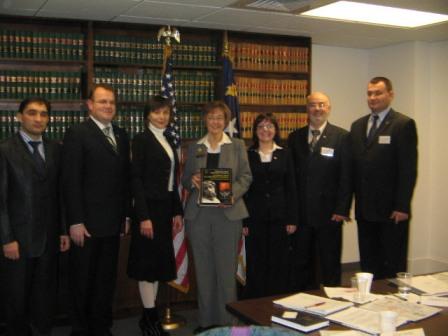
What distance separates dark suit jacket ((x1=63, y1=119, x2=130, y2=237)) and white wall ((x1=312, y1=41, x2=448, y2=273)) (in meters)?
3.22

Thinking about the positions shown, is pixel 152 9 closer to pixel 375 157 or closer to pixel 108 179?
pixel 108 179

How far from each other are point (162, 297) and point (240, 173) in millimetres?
1485

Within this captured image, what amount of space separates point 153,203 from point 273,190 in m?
0.90

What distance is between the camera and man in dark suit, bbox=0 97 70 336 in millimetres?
3174

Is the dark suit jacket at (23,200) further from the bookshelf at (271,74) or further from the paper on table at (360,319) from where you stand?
A: the bookshelf at (271,74)

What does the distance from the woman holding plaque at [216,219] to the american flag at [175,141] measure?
0.54m

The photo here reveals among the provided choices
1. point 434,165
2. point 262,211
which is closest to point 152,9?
point 262,211

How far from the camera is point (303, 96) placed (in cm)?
550

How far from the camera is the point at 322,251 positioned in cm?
407

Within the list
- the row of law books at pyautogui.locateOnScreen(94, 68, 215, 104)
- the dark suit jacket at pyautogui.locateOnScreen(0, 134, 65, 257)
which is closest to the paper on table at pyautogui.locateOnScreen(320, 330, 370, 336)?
the dark suit jacket at pyautogui.locateOnScreen(0, 134, 65, 257)

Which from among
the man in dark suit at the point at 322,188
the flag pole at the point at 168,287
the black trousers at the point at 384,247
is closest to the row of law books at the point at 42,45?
the flag pole at the point at 168,287

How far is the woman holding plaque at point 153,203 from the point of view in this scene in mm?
3547

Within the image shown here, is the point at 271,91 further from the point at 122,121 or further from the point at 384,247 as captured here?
the point at 384,247

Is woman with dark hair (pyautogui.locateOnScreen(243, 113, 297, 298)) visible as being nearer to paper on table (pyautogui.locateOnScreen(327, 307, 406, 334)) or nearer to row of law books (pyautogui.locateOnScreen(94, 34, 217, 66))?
row of law books (pyautogui.locateOnScreen(94, 34, 217, 66))
